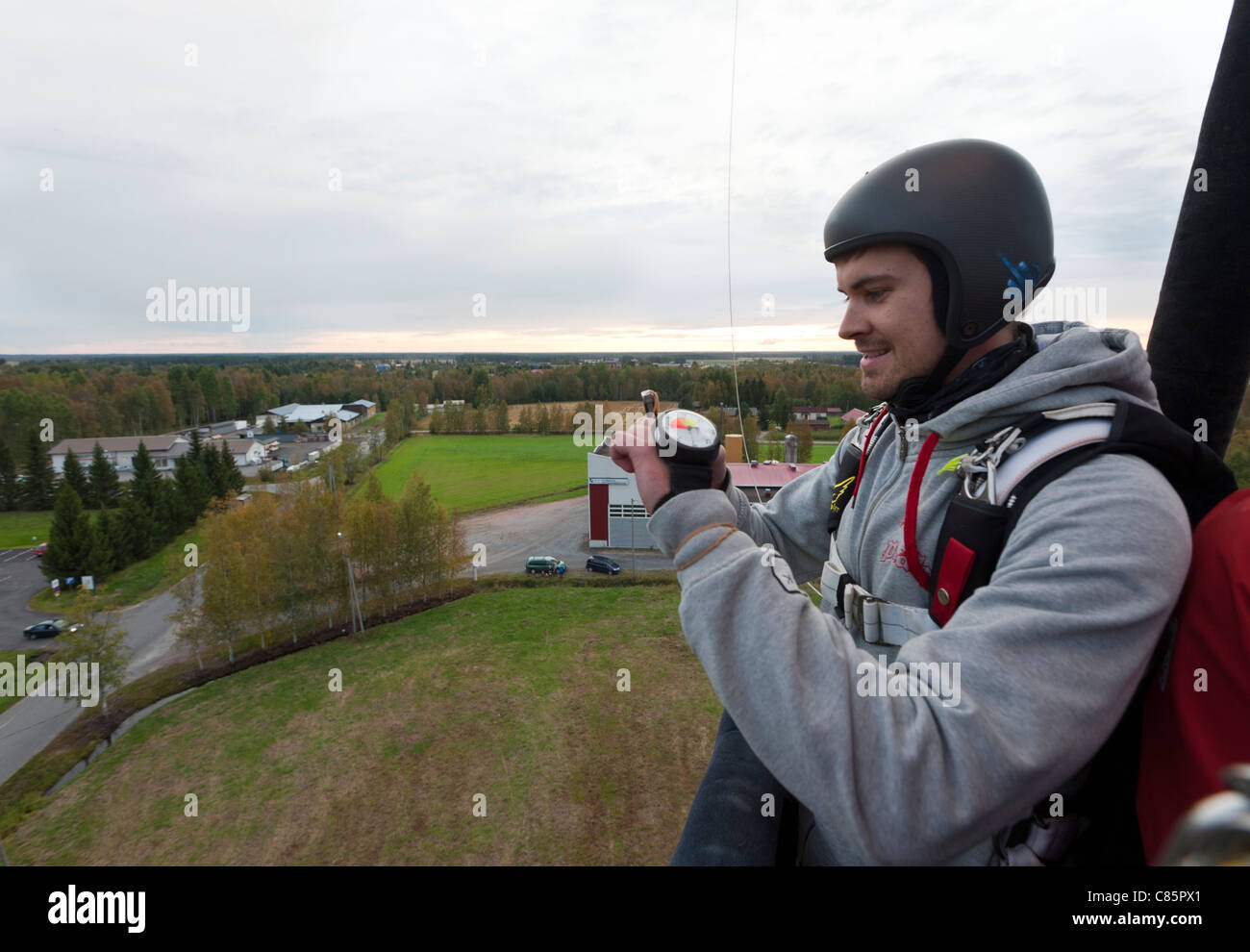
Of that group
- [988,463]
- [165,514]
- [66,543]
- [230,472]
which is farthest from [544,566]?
[988,463]

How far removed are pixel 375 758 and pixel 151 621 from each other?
40.8ft

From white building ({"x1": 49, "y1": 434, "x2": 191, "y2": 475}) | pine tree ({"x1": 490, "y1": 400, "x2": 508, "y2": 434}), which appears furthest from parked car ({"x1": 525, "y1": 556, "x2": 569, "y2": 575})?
pine tree ({"x1": 490, "y1": 400, "x2": 508, "y2": 434})

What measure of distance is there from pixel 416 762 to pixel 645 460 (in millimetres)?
15530

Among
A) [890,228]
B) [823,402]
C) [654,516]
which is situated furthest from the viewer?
[823,402]

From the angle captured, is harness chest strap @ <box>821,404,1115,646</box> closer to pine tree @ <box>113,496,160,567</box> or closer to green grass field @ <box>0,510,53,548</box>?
pine tree @ <box>113,496,160,567</box>

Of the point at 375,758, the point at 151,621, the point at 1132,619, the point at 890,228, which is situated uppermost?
the point at 890,228

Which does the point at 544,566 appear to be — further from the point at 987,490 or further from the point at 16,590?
the point at 987,490

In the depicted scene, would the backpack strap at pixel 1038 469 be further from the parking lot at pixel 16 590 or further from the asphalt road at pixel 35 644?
the parking lot at pixel 16 590

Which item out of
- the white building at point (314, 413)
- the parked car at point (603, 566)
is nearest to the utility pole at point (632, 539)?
the parked car at point (603, 566)

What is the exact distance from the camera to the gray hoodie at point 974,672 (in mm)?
678

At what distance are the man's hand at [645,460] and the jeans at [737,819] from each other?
1.73 ft

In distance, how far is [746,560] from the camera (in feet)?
2.88

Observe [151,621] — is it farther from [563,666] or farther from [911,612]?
[911,612]
